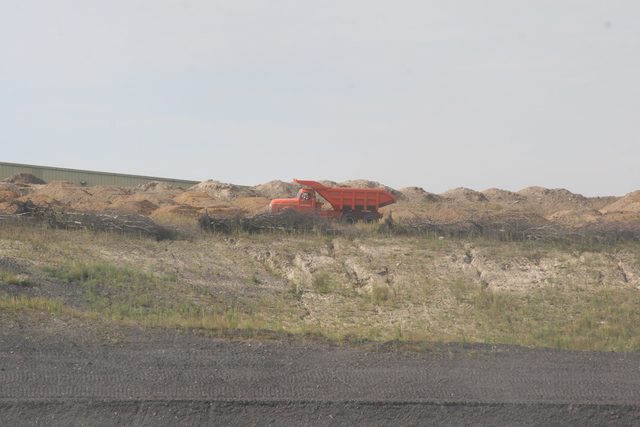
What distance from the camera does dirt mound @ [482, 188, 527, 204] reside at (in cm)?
4500

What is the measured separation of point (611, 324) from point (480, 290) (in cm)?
380

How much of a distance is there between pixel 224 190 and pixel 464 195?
18489mm

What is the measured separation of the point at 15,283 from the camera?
1412 cm

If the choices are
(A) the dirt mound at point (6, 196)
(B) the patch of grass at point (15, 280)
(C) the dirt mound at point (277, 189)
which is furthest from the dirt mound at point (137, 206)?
(C) the dirt mound at point (277, 189)

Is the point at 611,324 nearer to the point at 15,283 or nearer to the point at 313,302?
the point at 313,302

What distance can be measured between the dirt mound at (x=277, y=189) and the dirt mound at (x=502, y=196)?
1556cm

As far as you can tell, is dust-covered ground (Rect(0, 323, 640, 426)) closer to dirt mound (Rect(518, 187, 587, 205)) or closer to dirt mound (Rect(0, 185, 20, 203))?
dirt mound (Rect(0, 185, 20, 203))

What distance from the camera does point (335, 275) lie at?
18.7 m

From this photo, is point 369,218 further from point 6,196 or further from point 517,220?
point 6,196

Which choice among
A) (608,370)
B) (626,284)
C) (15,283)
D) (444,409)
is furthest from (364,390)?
(626,284)

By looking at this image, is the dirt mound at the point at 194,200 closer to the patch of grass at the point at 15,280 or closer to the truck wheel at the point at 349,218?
the truck wheel at the point at 349,218

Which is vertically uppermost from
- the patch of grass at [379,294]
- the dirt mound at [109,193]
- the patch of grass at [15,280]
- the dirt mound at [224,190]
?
the dirt mound at [224,190]

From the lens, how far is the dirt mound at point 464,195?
44.4 metres

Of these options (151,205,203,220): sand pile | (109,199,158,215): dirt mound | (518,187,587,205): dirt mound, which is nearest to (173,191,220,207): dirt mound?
(109,199,158,215): dirt mound
